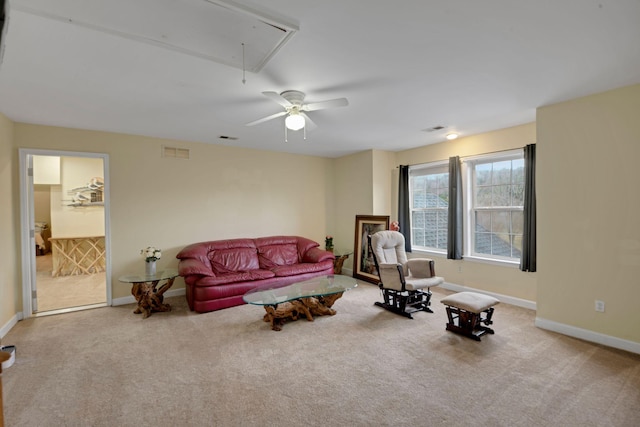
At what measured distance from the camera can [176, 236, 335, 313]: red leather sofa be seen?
398 centimetres

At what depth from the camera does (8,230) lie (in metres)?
3.55

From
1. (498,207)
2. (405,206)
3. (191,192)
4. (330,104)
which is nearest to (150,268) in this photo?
(191,192)

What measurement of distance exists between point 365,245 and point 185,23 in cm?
460

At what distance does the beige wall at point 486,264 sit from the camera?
3.99 metres

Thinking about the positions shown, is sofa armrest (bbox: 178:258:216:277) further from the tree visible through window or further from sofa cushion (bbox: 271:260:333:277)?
the tree visible through window

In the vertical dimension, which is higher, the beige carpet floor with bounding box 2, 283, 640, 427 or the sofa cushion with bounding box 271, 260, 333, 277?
the sofa cushion with bounding box 271, 260, 333, 277

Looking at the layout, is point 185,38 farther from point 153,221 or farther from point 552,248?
point 552,248

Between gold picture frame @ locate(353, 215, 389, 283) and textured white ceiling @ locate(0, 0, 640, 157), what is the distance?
7.02ft

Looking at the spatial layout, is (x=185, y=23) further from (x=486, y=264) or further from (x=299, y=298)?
(x=486, y=264)

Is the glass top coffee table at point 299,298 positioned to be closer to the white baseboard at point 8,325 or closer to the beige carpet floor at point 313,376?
the beige carpet floor at point 313,376

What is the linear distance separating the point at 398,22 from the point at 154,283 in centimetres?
405

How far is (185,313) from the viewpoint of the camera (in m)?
3.96

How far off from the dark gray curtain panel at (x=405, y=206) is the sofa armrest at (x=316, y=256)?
1.43 metres

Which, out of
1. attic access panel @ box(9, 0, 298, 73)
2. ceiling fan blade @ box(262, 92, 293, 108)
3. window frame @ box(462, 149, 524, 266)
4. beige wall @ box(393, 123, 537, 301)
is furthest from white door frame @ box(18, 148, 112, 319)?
window frame @ box(462, 149, 524, 266)
